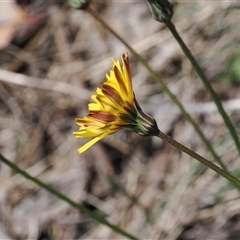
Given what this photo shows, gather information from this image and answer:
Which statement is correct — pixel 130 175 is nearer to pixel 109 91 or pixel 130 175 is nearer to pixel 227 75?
pixel 227 75

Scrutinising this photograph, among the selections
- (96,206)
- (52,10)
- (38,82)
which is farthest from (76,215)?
(52,10)

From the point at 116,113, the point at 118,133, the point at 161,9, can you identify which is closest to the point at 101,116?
the point at 116,113

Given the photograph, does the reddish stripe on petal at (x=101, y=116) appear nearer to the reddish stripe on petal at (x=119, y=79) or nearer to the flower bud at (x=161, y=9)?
the reddish stripe on petal at (x=119, y=79)

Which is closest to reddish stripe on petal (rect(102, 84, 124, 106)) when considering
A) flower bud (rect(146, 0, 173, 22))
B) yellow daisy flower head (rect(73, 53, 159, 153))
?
yellow daisy flower head (rect(73, 53, 159, 153))

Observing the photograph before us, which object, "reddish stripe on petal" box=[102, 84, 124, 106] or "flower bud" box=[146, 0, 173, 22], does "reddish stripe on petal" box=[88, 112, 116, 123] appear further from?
"flower bud" box=[146, 0, 173, 22]

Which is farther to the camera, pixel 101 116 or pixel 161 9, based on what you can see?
pixel 161 9

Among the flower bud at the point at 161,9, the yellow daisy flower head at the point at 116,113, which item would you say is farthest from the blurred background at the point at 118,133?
the yellow daisy flower head at the point at 116,113

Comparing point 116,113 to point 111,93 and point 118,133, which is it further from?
point 118,133

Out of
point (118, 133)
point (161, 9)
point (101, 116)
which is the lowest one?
point (101, 116)
